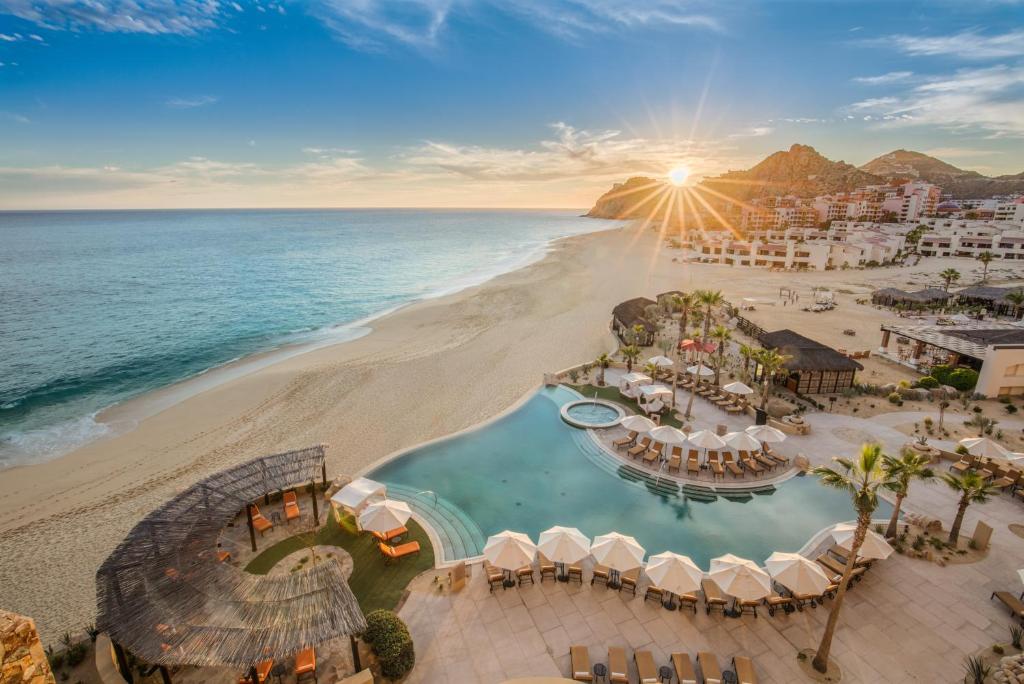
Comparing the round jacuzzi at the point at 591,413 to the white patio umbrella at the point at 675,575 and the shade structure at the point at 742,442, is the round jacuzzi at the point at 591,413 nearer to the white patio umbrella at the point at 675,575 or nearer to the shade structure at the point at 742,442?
the shade structure at the point at 742,442

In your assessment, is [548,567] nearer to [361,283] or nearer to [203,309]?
[203,309]

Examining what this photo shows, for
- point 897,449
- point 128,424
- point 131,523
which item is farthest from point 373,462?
point 897,449

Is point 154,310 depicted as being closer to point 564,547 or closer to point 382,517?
point 382,517

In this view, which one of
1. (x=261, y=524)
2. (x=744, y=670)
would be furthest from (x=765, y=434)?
(x=261, y=524)

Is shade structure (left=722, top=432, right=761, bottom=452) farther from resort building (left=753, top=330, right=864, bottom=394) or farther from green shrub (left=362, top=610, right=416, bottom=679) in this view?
green shrub (left=362, top=610, right=416, bottom=679)

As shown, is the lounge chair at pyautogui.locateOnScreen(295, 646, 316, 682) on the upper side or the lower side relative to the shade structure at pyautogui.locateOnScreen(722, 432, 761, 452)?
lower

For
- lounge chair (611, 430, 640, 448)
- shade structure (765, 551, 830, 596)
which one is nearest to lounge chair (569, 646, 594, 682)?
shade structure (765, 551, 830, 596)
